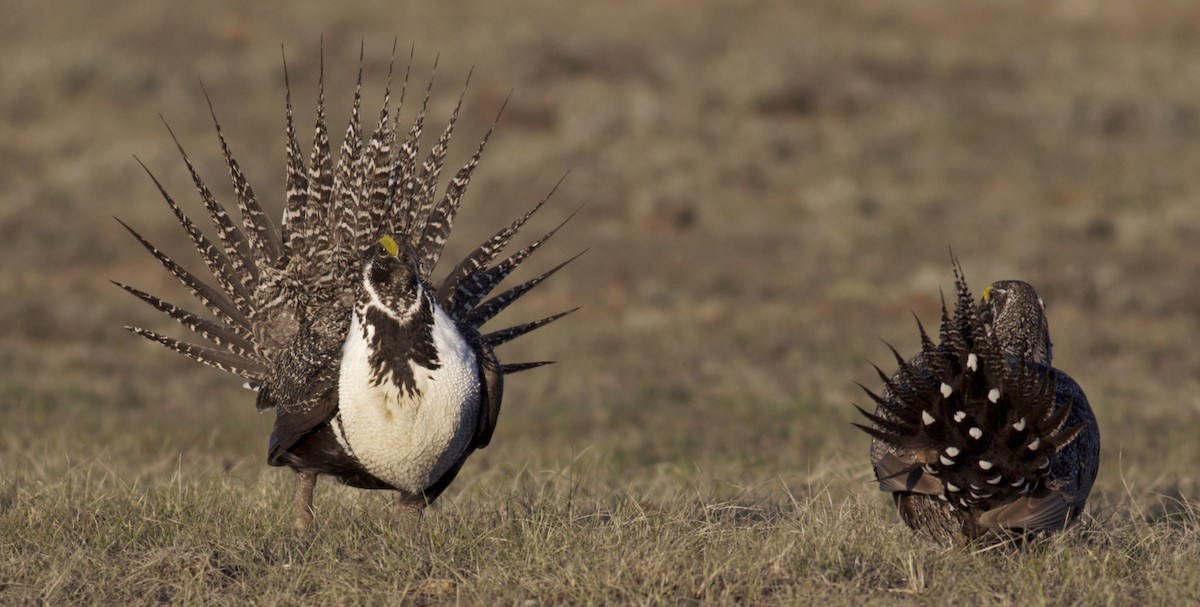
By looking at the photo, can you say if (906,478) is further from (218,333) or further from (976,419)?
(218,333)

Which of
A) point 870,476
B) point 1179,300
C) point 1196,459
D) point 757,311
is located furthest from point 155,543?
point 1179,300

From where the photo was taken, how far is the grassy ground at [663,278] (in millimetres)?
4039

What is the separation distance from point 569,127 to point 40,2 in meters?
9.49

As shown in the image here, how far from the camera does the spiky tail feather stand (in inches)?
162

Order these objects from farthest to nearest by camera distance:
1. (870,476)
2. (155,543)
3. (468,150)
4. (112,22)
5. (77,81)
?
1. (112,22)
2. (77,81)
3. (468,150)
4. (870,476)
5. (155,543)

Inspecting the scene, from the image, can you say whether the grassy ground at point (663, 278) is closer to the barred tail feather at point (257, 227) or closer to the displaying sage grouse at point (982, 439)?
the displaying sage grouse at point (982, 439)

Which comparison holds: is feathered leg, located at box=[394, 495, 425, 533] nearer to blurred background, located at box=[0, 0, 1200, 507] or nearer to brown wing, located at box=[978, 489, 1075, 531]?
blurred background, located at box=[0, 0, 1200, 507]

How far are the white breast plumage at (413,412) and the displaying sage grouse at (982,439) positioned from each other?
1217 mm

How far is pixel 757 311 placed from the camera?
11344 millimetres

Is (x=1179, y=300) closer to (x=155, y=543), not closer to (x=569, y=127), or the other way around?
(x=569, y=127)

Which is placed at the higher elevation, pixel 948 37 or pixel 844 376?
pixel 948 37

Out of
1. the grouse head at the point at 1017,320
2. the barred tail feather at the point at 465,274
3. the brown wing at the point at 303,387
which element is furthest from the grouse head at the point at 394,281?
the grouse head at the point at 1017,320

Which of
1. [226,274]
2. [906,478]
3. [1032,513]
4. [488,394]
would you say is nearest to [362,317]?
[488,394]

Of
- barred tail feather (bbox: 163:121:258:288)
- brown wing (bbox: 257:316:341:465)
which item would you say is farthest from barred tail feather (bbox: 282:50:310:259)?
brown wing (bbox: 257:316:341:465)
